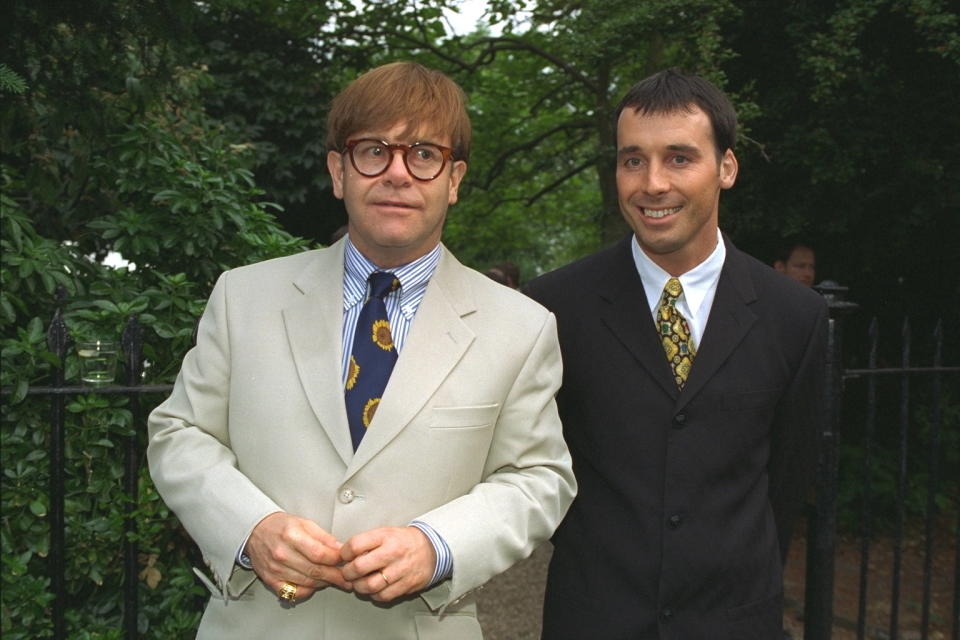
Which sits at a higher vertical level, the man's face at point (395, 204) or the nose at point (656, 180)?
the nose at point (656, 180)

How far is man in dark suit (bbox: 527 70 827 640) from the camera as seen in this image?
2.23 metres

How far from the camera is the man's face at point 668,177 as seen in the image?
2295mm

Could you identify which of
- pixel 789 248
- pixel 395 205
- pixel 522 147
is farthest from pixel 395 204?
pixel 522 147

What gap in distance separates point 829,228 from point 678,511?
16.4ft

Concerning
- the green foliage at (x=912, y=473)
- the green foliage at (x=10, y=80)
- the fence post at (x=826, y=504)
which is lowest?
the green foliage at (x=912, y=473)

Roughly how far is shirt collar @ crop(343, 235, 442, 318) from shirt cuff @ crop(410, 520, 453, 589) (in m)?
0.53

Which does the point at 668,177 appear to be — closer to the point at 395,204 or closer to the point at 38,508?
the point at 395,204

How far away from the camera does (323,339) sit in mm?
2043

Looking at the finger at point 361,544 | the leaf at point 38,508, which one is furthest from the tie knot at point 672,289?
the leaf at point 38,508

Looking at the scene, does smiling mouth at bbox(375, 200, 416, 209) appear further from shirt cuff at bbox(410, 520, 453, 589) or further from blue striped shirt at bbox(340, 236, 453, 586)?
shirt cuff at bbox(410, 520, 453, 589)

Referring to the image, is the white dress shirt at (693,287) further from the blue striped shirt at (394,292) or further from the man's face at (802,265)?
the man's face at (802,265)

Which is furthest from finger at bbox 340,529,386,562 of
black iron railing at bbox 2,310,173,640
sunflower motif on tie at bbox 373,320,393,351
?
black iron railing at bbox 2,310,173,640

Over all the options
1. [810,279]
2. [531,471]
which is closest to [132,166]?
[531,471]

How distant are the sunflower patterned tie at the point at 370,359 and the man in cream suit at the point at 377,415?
1 cm
